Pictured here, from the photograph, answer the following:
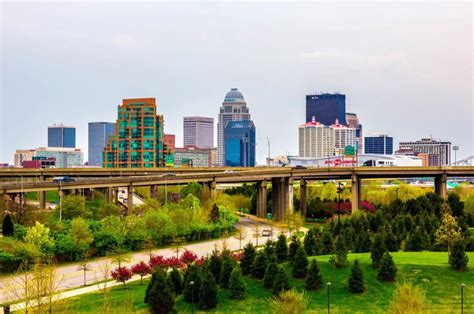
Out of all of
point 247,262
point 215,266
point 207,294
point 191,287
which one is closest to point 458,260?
point 247,262

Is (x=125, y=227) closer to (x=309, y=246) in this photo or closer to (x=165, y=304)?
(x=309, y=246)

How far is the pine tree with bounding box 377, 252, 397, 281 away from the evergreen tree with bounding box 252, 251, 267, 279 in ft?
29.1

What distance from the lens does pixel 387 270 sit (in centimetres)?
5606

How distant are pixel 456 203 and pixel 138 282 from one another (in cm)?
5296

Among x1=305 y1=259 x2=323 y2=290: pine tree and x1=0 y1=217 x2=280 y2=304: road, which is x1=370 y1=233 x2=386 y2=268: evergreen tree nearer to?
x1=305 y1=259 x2=323 y2=290: pine tree

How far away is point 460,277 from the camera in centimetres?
5694

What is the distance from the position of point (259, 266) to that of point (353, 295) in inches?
311

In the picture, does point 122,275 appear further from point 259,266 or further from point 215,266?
point 259,266

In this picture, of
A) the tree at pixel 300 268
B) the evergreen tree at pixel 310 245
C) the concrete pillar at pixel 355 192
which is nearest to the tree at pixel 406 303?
the tree at pixel 300 268

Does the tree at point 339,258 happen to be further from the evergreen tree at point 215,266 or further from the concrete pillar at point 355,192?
the concrete pillar at point 355,192

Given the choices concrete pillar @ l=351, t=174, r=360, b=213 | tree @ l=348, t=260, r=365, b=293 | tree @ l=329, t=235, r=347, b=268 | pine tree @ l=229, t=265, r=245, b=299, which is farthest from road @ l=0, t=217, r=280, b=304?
concrete pillar @ l=351, t=174, r=360, b=213

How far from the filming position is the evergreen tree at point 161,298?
4953cm

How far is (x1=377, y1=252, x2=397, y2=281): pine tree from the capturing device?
56.0 meters

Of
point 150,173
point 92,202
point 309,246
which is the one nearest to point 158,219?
point 309,246
